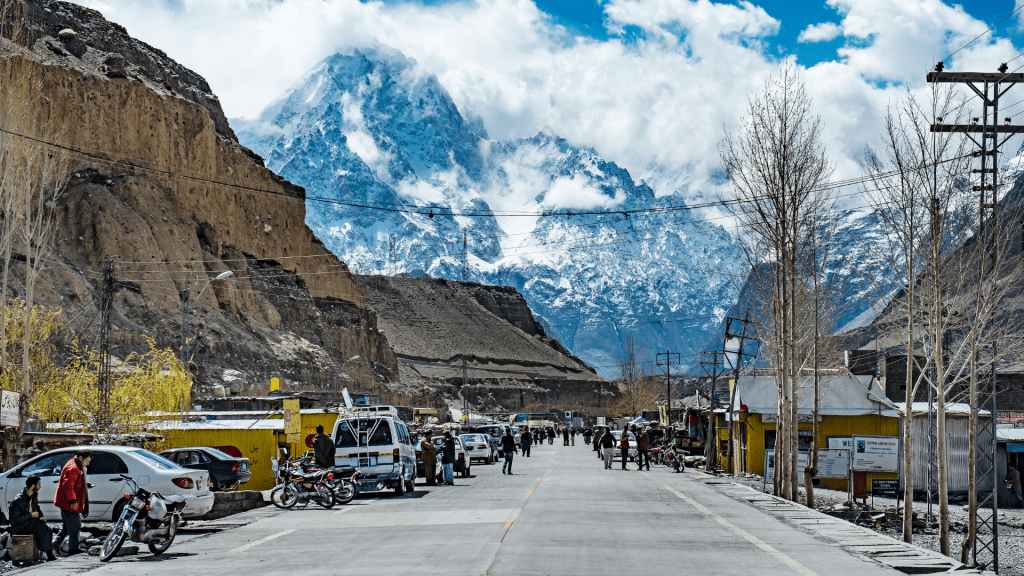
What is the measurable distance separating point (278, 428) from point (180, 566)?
1848 centimetres

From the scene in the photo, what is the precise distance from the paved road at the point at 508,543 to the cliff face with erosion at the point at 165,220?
135 ft

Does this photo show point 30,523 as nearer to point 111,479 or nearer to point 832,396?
point 111,479

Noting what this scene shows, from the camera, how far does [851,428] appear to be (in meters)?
35.8

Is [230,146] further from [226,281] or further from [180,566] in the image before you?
[180,566]

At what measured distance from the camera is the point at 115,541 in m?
13.0

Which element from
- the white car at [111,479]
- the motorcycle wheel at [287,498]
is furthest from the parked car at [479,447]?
the white car at [111,479]

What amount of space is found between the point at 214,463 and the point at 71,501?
12.0m

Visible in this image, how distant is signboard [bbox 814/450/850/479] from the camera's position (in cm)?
2872

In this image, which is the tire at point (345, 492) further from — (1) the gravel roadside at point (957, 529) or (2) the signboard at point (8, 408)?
(1) the gravel roadside at point (957, 529)

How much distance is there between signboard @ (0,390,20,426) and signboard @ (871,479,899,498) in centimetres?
2291

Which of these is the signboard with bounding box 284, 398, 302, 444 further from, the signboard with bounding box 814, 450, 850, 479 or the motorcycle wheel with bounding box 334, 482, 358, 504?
the signboard with bounding box 814, 450, 850, 479

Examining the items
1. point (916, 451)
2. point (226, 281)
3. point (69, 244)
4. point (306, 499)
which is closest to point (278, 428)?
point (306, 499)

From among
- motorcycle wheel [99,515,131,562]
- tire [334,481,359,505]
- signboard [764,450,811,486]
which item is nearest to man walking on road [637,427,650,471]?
signboard [764,450,811,486]

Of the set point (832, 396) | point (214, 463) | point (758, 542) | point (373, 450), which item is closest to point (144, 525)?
point (758, 542)
